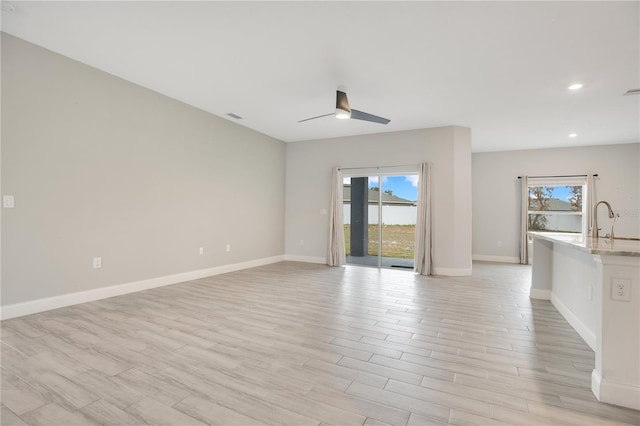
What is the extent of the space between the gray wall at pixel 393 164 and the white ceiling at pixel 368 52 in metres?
0.98

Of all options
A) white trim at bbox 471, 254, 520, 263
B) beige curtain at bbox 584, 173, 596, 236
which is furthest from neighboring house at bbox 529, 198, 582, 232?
white trim at bbox 471, 254, 520, 263

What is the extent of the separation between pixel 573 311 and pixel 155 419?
384 centimetres

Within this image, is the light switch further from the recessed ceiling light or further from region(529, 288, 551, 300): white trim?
region(529, 288, 551, 300): white trim

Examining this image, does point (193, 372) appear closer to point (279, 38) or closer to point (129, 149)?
point (279, 38)

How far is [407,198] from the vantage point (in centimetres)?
668

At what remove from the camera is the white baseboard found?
126 inches

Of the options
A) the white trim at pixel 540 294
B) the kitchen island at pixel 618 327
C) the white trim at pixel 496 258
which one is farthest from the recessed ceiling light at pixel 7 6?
the white trim at pixel 496 258

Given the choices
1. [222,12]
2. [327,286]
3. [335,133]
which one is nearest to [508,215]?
[335,133]

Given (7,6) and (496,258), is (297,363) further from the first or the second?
(496,258)

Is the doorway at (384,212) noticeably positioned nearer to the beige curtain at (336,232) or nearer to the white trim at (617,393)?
the beige curtain at (336,232)

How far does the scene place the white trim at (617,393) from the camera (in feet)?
5.94

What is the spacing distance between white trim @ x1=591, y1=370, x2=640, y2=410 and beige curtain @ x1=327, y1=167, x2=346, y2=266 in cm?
508

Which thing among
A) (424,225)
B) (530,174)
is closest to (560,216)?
(530,174)

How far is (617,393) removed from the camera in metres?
1.84
